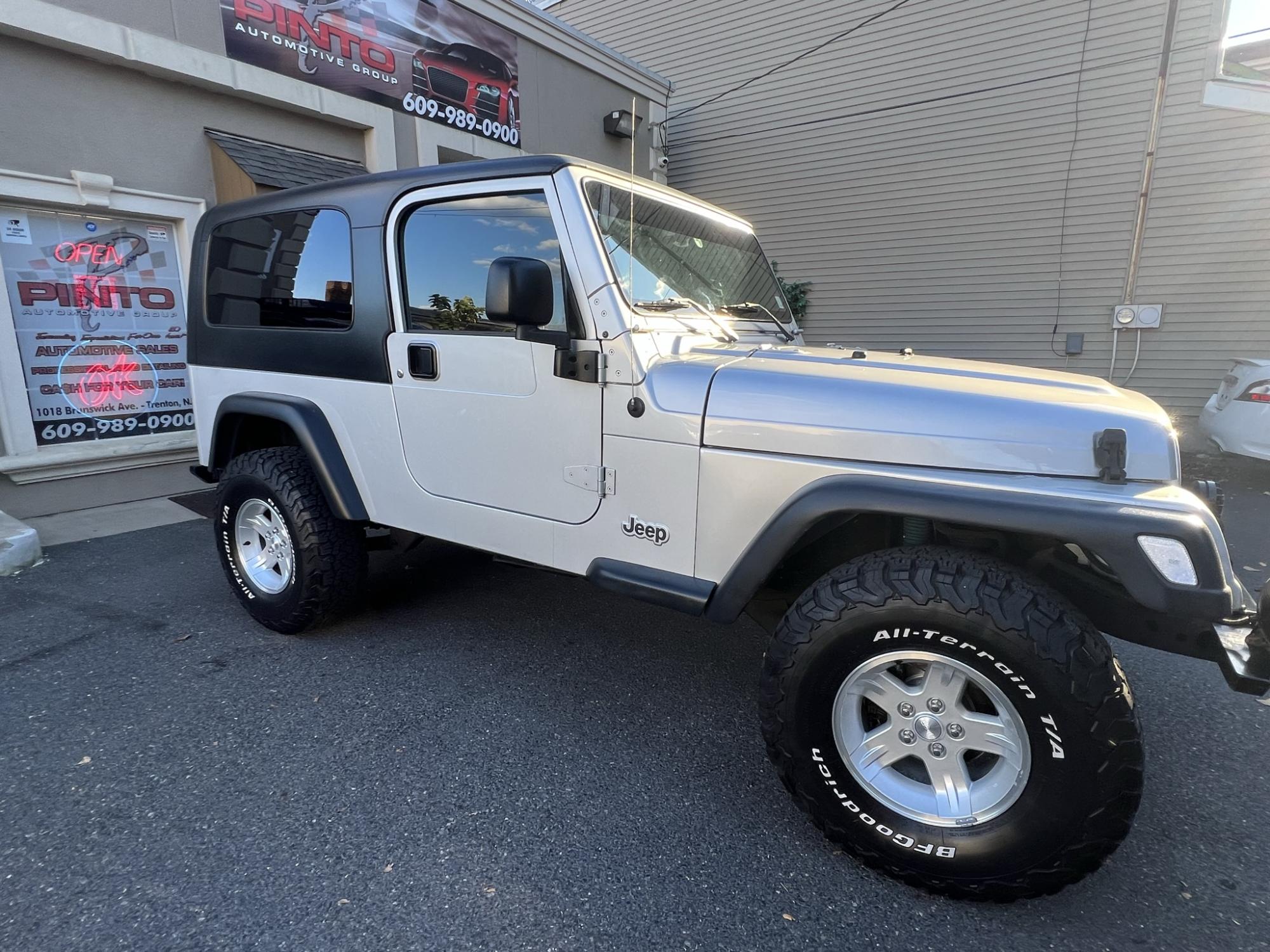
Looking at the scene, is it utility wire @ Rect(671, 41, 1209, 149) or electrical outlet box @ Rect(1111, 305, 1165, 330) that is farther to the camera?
electrical outlet box @ Rect(1111, 305, 1165, 330)

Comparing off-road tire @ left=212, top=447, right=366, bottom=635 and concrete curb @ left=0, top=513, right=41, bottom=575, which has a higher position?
off-road tire @ left=212, top=447, right=366, bottom=635

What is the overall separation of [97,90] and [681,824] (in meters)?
6.54

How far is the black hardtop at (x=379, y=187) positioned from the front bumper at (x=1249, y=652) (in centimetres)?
234

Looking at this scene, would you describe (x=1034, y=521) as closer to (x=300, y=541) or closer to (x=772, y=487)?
(x=772, y=487)

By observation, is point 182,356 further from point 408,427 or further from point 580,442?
point 580,442

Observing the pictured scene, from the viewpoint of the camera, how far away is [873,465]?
184cm

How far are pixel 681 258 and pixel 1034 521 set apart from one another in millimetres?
1722

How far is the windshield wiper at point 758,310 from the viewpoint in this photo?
2848 millimetres

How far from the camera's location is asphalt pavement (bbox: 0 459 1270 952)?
169cm

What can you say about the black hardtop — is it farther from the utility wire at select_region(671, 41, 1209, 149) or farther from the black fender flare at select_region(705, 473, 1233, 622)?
the utility wire at select_region(671, 41, 1209, 149)

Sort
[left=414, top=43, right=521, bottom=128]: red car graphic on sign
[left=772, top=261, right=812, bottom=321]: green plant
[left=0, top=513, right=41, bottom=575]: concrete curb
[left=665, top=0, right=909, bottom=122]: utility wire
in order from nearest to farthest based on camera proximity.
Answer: [left=0, top=513, right=41, bottom=575]: concrete curb, [left=414, top=43, right=521, bottom=128]: red car graphic on sign, [left=665, top=0, right=909, bottom=122]: utility wire, [left=772, top=261, right=812, bottom=321]: green plant

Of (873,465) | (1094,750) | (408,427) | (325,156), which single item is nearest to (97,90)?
(325,156)

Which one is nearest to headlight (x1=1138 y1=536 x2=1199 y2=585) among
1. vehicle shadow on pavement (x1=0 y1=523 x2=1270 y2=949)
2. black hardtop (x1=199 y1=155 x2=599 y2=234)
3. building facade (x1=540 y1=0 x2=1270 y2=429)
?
vehicle shadow on pavement (x1=0 y1=523 x2=1270 y2=949)

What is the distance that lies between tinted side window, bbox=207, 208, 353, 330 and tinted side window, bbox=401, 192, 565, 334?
14.4 inches
